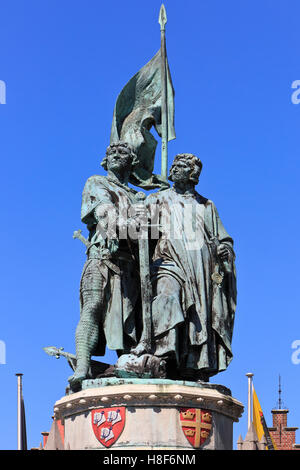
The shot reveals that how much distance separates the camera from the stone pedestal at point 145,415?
740 inches

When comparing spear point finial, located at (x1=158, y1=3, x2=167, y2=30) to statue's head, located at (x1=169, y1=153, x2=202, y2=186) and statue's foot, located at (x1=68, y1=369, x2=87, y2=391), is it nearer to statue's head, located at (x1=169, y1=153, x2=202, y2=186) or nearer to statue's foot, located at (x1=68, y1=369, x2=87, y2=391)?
statue's head, located at (x1=169, y1=153, x2=202, y2=186)

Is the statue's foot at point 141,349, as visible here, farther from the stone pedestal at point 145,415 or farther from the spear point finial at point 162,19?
the spear point finial at point 162,19

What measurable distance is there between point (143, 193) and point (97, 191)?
813 millimetres

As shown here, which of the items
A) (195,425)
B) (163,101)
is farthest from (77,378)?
(163,101)

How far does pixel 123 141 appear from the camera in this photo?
21.1m

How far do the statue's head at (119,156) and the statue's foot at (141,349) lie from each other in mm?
3003

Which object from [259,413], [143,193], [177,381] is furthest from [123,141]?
[259,413]

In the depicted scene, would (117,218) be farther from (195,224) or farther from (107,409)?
(107,409)

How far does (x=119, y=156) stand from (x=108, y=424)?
14.2 ft

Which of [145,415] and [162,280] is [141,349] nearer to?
[145,415]

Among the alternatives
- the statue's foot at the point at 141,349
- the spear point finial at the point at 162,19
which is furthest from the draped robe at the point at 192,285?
the spear point finial at the point at 162,19

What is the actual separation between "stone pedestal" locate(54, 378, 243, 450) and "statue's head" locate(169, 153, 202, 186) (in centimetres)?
336

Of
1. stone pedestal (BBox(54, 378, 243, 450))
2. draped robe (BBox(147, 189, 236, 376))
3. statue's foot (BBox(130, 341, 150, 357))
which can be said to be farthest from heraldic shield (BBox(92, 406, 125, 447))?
draped robe (BBox(147, 189, 236, 376))

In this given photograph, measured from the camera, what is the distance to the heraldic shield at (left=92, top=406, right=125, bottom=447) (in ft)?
61.8
